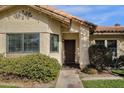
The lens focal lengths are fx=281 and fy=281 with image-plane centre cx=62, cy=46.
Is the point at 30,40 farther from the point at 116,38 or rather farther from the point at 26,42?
the point at 116,38

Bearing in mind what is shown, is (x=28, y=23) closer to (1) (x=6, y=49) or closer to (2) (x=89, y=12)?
(1) (x=6, y=49)

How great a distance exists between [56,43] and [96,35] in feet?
16.7

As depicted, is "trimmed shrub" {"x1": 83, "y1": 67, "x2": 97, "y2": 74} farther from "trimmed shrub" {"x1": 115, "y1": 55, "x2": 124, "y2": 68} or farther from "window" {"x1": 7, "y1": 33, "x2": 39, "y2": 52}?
"trimmed shrub" {"x1": 115, "y1": 55, "x2": 124, "y2": 68}

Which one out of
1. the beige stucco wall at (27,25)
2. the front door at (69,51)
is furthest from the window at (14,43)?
the front door at (69,51)

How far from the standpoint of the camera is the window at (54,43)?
67.2ft

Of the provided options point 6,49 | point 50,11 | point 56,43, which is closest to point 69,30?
point 56,43

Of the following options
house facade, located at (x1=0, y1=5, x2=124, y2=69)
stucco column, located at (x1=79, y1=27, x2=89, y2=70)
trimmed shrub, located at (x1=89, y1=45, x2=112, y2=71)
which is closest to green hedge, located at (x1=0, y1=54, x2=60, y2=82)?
house facade, located at (x1=0, y1=5, x2=124, y2=69)

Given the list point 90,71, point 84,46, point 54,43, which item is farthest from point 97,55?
point 54,43

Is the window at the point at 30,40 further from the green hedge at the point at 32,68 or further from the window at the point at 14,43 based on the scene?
the green hedge at the point at 32,68

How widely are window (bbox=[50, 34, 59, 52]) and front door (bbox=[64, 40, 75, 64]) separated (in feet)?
9.89

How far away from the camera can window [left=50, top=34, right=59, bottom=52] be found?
2047 centimetres

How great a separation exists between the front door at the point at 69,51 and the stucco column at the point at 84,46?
126 inches

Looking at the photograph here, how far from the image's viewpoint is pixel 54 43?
21.0 m

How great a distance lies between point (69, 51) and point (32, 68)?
976 cm
